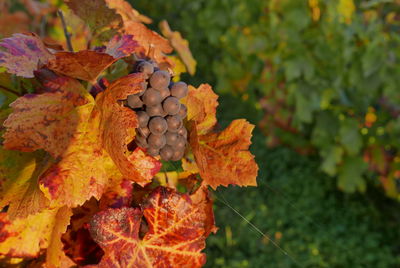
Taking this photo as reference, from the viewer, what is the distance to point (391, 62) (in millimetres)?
3326

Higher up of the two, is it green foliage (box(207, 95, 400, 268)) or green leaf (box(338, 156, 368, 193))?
green leaf (box(338, 156, 368, 193))

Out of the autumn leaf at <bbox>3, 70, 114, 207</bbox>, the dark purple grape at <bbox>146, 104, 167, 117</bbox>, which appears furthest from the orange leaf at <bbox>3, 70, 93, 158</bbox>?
the dark purple grape at <bbox>146, 104, 167, 117</bbox>

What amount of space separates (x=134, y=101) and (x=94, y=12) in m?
0.26

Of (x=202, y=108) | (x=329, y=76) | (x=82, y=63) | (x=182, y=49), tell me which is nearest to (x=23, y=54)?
(x=82, y=63)

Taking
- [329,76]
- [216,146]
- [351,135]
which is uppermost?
[216,146]

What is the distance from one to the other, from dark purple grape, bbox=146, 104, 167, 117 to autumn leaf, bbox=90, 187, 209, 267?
0.13 metres

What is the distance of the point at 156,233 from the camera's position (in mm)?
748

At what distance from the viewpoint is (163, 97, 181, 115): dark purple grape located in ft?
2.35

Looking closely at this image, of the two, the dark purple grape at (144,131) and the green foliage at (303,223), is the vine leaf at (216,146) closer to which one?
the dark purple grape at (144,131)

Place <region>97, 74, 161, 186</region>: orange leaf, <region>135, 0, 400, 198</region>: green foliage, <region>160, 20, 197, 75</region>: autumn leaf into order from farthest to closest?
<region>135, 0, 400, 198</region>: green foliage, <region>160, 20, 197, 75</region>: autumn leaf, <region>97, 74, 161, 186</region>: orange leaf

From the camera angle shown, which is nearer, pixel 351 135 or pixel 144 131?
pixel 144 131

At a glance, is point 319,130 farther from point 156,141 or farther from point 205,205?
point 156,141

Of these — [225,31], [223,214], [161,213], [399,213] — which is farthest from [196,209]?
[225,31]

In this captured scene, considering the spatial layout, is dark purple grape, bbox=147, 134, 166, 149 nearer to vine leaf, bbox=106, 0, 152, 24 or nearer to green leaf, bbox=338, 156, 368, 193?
vine leaf, bbox=106, 0, 152, 24
